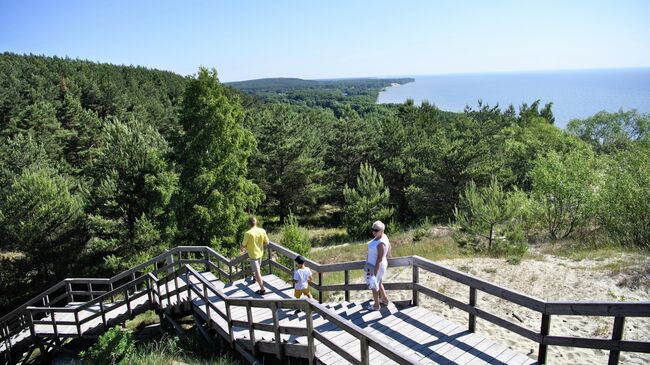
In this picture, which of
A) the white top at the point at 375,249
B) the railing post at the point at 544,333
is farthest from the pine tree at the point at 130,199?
the railing post at the point at 544,333

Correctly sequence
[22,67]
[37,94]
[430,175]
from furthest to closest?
[22,67], [37,94], [430,175]

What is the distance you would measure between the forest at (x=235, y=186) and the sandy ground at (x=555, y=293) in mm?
2430

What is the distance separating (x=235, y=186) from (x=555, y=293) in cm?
1656

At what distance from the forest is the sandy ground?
2430 millimetres

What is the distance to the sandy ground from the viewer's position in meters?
6.58

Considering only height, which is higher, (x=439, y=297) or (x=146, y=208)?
(x=439, y=297)

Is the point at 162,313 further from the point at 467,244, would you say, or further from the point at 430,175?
the point at 430,175

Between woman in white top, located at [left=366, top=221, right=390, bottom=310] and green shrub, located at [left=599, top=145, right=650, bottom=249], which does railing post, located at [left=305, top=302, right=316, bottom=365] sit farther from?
green shrub, located at [left=599, top=145, right=650, bottom=249]

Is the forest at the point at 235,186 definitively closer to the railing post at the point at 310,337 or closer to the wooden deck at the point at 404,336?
the wooden deck at the point at 404,336

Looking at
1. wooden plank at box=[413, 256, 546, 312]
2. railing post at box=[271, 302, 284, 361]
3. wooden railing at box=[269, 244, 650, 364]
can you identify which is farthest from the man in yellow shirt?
wooden railing at box=[269, 244, 650, 364]

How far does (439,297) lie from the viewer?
255 inches

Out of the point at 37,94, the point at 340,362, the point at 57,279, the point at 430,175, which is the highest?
the point at 37,94

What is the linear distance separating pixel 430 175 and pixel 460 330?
2482 cm

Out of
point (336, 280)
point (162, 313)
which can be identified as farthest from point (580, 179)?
point (162, 313)
